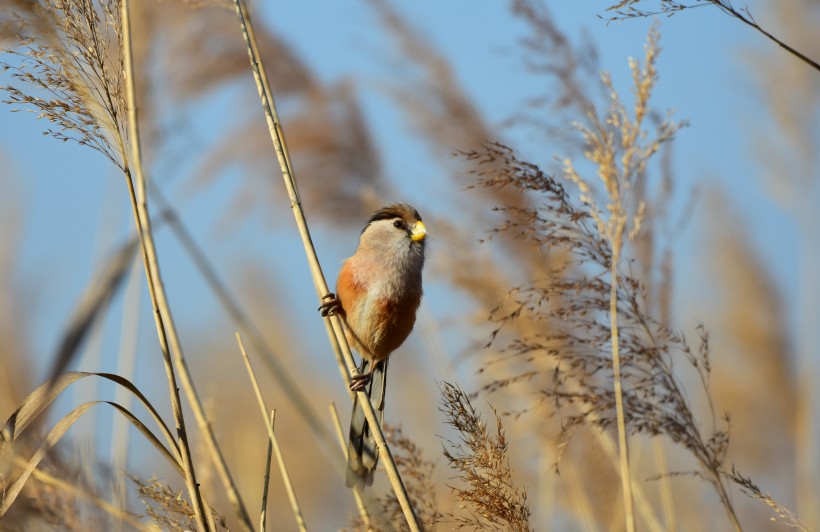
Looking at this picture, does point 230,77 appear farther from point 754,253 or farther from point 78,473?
point 754,253

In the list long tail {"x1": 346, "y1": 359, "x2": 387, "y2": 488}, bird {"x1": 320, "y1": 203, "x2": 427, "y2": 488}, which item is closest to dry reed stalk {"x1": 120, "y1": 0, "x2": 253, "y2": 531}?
long tail {"x1": 346, "y1": 359, "x2": 387, "y2": 488}

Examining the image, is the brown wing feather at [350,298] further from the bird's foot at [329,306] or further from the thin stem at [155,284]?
the thin stem at [155,284]

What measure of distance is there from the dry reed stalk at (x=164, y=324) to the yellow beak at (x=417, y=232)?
1210 mm

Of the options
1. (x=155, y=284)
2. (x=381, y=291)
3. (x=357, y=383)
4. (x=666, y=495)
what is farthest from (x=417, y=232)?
(x=155, y=284)

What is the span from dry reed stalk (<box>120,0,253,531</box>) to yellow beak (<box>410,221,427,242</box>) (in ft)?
3.97

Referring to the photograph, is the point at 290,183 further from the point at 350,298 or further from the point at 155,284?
the point at 350,298

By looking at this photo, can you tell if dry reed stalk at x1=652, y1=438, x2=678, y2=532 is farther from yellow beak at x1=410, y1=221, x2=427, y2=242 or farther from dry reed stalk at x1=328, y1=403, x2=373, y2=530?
yellow beak at x1=410, y1=221, x2=427, y2=242

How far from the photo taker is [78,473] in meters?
1.78

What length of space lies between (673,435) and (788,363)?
354 cm

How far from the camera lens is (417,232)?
2760 mm

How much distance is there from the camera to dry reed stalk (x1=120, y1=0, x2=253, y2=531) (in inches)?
62.4

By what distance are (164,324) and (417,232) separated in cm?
125

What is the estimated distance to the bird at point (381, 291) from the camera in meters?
2.67

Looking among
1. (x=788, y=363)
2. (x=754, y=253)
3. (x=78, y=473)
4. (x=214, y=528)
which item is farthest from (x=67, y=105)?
(x=754, y=253)
